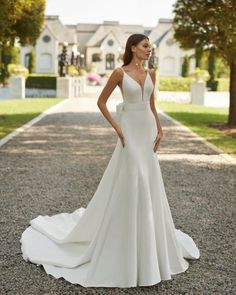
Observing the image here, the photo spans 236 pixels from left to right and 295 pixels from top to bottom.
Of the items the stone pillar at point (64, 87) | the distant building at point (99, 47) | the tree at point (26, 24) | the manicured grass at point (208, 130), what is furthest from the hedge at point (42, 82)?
the distant building at point (99, 47)

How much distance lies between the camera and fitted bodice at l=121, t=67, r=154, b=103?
13.0 ft

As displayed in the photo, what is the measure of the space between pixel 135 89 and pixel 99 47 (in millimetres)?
76612

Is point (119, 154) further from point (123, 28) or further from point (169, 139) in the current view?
point (123, 28)

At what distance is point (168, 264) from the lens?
405 centimetres

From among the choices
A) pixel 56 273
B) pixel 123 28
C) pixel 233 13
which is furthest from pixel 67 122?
pixel 123 28

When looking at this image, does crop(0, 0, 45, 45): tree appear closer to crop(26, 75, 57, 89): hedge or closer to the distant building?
crop(26, 75, 57, 89): hedge

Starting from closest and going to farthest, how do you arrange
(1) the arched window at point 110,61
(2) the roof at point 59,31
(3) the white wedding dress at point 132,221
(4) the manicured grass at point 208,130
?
1. (3) the white wedding dress at point 132,221
2. (4) the manicured grass at point 208,130
3. (2) the roof at point 59,31
4. (1) the arched window at point 110,61

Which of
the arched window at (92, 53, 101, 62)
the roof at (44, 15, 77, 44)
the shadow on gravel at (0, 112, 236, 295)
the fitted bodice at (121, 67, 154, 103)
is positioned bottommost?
the shadow on gravel at (0, 112, 236, 295)

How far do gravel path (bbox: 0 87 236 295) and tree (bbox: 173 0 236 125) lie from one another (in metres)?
3.63

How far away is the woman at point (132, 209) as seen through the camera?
394cm

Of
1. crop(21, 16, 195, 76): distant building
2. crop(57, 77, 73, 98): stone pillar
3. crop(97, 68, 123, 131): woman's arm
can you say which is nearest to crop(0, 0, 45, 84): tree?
crop(57, 77, 73, 98): stone pillar

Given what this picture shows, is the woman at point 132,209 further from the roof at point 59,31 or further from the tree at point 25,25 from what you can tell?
the roof at point 59,31

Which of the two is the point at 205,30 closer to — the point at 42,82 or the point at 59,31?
the point at 42,82

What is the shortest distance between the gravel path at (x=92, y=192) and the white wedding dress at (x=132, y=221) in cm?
12
